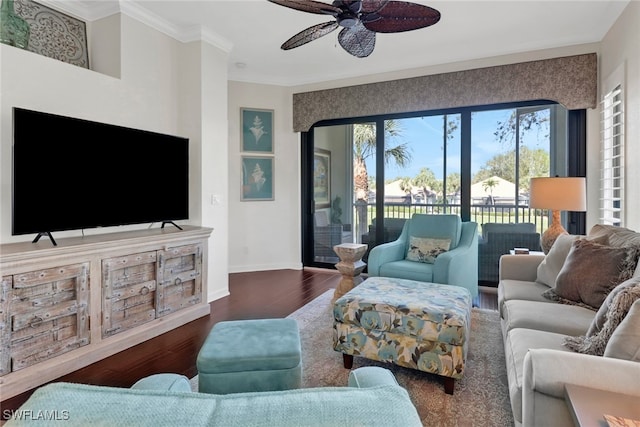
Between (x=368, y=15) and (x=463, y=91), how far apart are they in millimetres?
2478

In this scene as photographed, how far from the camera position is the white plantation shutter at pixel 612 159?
3059mm

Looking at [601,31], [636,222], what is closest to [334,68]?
[601,31]

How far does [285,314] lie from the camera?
3348 millimetres

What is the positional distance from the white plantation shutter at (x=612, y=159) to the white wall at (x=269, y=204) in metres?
3.75

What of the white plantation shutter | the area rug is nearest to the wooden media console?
the area rug

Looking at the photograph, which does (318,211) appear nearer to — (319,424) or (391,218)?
(391,218)

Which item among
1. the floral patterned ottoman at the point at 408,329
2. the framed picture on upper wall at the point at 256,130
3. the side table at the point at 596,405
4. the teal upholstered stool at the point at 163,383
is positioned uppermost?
the framed picture on upper wall at the point at 256,130

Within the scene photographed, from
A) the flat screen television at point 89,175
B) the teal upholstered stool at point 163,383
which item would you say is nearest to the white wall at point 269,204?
the flat screen television at point 89,175

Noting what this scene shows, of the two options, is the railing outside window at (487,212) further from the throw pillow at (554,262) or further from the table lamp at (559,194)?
the throw pillow at (554,262)

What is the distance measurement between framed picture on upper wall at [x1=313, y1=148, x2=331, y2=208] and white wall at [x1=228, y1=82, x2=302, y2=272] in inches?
10.9

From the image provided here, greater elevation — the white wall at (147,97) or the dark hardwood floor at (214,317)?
the white wall at (147,97)

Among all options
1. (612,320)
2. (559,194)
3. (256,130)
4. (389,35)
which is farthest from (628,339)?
(256,130)

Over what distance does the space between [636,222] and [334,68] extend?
3735 mm

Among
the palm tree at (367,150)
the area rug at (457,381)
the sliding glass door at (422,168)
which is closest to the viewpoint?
the area rug at (457,381)
